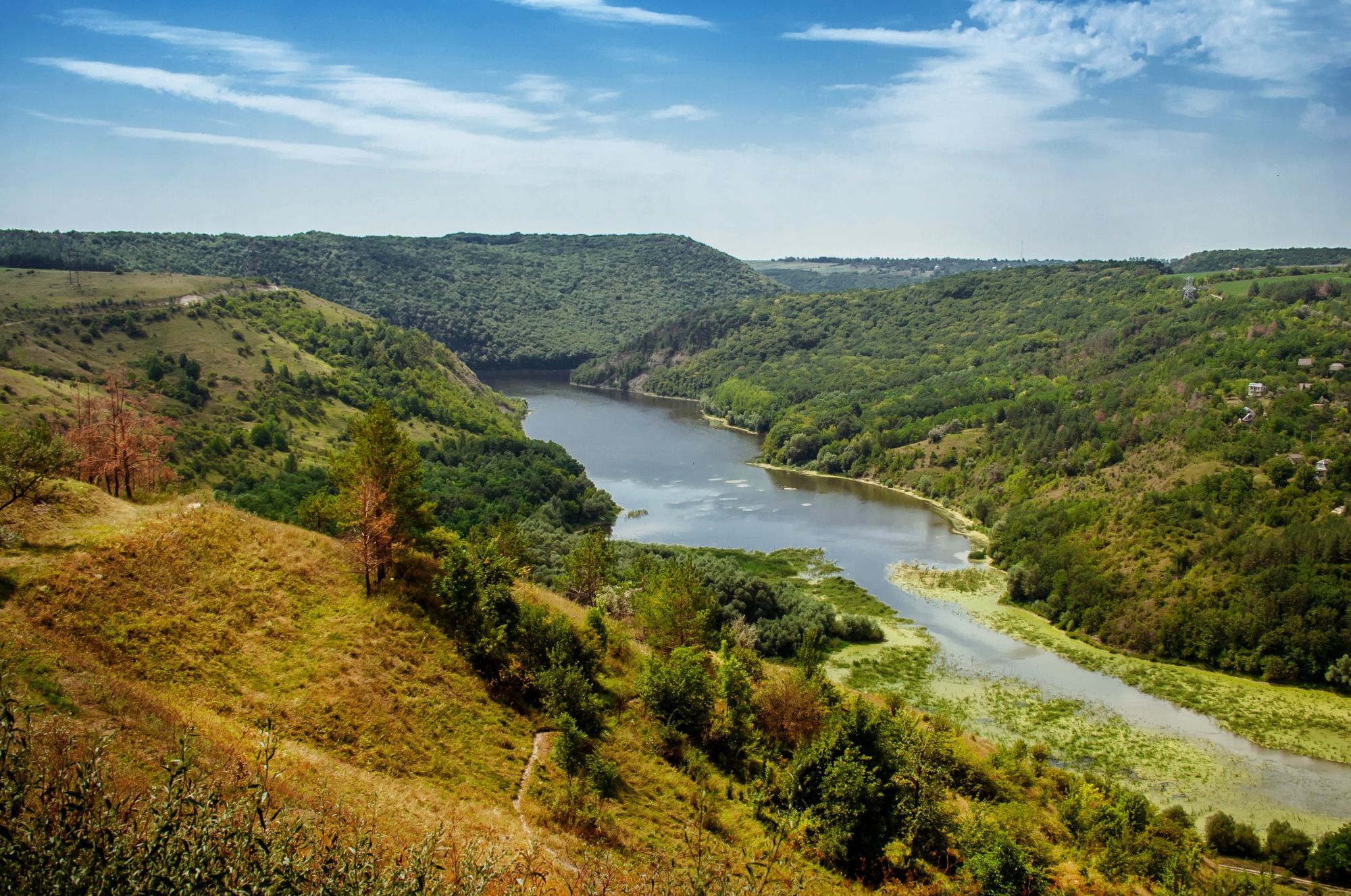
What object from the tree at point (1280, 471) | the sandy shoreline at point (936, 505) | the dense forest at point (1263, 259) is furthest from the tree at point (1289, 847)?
the dense forest at point (1263, 259)

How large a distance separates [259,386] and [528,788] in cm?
8423

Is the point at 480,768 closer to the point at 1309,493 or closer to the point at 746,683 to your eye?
the point at 746,683

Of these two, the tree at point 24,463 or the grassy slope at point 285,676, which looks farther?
the tree at point 24,463

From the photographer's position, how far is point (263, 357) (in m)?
102

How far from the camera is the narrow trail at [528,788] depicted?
1797cm

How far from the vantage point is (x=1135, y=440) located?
8681 centimetres

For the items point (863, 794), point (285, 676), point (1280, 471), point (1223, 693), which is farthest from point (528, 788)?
point (1280, 471)

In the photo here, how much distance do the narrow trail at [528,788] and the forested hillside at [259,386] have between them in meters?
35.4

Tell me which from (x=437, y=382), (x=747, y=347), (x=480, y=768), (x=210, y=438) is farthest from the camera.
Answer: (x=747, y=347)

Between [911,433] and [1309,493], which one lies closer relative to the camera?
[1309,493]

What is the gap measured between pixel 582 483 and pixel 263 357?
4349 cm

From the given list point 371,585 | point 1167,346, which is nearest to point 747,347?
point 1167,346

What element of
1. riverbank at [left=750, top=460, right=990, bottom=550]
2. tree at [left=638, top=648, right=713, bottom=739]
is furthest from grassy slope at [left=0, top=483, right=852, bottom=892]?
riverbank at [left=750, top=460, right=990, bottom=550]

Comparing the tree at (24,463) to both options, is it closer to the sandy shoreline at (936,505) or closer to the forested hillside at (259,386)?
the forested hillside at (259,386)
